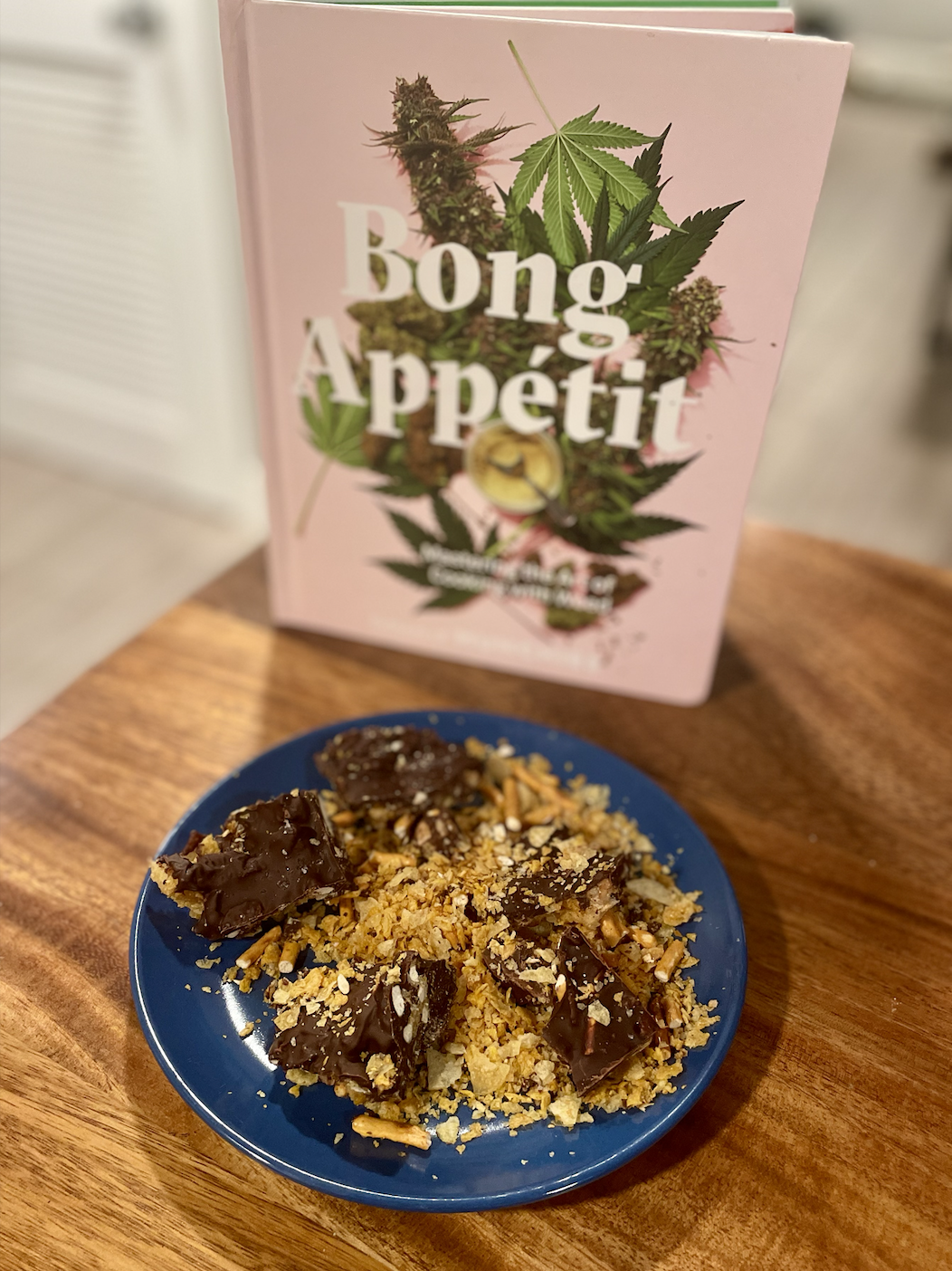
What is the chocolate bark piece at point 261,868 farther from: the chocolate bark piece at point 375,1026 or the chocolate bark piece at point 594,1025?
the chocolate bark piece at point 594,1025

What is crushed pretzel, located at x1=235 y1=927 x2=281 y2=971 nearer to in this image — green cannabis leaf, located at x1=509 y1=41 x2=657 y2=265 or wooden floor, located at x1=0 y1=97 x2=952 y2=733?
wooden floor, located at x1=0 y1=97 x2=952 y2=733

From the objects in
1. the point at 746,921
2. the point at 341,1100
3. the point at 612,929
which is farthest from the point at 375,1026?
the point at 746,921

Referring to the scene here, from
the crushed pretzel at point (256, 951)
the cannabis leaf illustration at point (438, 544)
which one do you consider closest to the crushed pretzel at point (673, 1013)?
the crushed pretzel at point (256, 951)

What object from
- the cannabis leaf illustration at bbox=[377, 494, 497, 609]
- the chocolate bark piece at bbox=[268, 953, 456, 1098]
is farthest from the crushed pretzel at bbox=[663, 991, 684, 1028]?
the cannabis leaf illustration at bbox=[377, 494, 497, 609]

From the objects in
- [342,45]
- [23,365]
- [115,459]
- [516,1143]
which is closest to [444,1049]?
[516,1143]

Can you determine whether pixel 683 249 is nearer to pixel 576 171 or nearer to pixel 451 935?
pixel 576 171

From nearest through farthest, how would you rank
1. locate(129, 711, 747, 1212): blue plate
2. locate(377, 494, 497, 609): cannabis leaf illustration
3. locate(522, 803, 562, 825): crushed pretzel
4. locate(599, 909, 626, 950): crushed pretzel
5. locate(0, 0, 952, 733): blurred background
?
locate(129, 711, 747, 1212): blue plate < locate(599, 909, 626, 950): crushed pretzel < locate(522, 803, 562, 825): crushed pretzel < locate(377, 494, 497, 609): cannabis leaf illustration < locate(0, 0, 952, 733): blurred background

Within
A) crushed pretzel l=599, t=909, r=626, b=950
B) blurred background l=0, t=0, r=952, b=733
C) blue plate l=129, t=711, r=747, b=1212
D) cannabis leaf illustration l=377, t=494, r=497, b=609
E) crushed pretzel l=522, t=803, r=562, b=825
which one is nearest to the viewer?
blue plate l=129, t=711, r=747, b=1212
